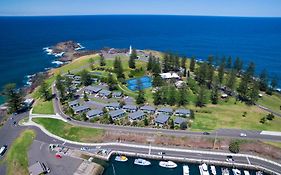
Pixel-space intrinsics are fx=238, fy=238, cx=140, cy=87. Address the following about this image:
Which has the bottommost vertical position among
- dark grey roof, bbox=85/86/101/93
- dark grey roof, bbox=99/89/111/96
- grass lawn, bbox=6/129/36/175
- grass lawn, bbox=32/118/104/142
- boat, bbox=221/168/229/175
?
boat, bbox=221/168/229/175

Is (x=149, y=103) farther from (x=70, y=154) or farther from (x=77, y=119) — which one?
(x=70, y=154)

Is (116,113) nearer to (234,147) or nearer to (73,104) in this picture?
(73,104)

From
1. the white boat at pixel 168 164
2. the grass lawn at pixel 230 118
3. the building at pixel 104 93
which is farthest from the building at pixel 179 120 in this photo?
the building at pixel 104 93

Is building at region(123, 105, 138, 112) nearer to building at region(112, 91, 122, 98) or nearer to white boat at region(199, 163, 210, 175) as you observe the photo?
building at region(112, 91, 122, 98)

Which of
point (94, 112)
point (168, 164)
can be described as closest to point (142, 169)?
point (168, 164)

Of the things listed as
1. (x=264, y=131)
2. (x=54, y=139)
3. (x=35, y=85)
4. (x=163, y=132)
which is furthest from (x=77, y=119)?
(x=264, y=131)

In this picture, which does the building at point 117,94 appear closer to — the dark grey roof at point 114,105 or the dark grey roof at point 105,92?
the dark grey roof at point 105,92

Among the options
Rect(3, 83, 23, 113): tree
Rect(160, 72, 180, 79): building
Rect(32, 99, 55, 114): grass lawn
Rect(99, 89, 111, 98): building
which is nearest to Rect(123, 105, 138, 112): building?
Rect(99, 89, 111, 98): building
